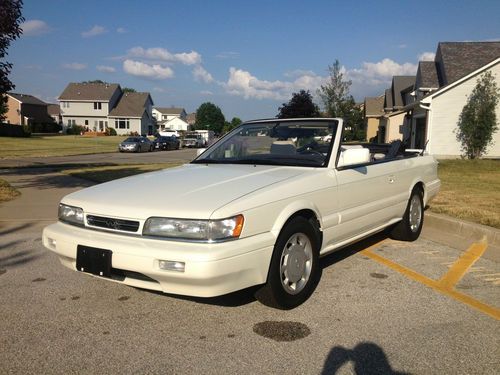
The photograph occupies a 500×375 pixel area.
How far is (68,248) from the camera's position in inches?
144

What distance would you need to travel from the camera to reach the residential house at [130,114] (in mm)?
72812

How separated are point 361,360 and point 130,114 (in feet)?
242

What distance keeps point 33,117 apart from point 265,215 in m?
82.3

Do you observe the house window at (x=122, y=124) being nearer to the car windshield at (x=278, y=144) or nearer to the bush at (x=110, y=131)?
the bush at (x=110, y=131)

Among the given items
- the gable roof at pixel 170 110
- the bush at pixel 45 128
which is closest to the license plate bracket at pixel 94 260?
the bush at pixel 45 128

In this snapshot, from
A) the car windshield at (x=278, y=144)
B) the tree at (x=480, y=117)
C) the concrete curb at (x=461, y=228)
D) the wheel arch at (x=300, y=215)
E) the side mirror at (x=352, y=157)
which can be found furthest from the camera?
the tree at (x=480, y=117)

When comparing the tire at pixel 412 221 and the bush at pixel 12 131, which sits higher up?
the bush at pixel 12 131

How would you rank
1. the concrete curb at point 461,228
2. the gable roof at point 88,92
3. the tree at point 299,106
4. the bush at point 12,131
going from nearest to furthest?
the concrete curb at point 461,228 < the tree at point 299,106 < the bush at point 12,131 < the gable roof at point 88,92

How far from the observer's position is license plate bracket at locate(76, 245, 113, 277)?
3.39 metres

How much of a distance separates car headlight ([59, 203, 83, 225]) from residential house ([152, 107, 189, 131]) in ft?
356

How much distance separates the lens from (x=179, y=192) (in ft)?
11.9

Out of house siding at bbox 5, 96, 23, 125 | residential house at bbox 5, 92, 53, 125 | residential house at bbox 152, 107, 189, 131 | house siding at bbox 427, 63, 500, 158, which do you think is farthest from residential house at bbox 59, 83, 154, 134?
house siding at bbox 427, 63, 500, 158

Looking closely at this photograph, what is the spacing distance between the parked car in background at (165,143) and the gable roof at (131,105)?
29885 millimetres

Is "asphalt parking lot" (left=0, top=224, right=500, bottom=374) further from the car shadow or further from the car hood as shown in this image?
the car hood
